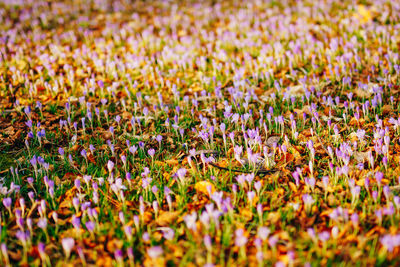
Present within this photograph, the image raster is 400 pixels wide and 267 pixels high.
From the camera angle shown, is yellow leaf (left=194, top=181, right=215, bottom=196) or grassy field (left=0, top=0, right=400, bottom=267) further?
yellow leaf (left=194, top=181, right=215, bottom=196)

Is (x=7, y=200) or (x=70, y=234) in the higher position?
(x=7, y=200)

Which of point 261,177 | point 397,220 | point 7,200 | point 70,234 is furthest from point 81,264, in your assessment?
point 397,220

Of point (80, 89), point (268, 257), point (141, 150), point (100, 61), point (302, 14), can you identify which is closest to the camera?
point (268, 257)

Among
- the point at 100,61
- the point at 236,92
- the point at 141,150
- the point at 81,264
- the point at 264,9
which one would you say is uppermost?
the point at 264,9

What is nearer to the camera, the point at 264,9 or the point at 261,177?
the point at 261,177

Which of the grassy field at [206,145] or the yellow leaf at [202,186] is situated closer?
the grassy field at [206,145]

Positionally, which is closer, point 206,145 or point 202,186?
point 202,186

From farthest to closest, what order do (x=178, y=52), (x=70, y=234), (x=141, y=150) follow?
1. (x=178, y=52)
2. (x=141, y=150)
3. (x=70, y=234)

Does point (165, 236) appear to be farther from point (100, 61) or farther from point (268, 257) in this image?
point (100, 61)
